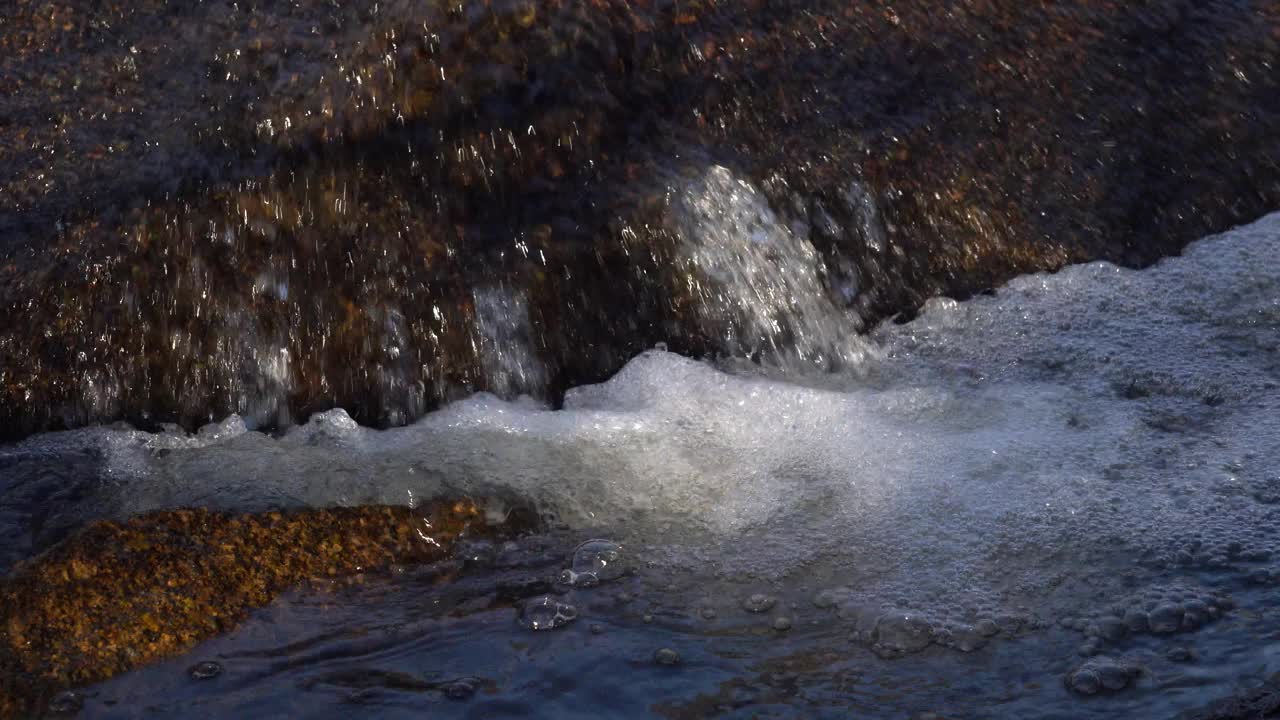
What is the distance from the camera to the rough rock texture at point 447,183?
3.77m

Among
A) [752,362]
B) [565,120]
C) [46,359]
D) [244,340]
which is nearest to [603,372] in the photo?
[752,362]

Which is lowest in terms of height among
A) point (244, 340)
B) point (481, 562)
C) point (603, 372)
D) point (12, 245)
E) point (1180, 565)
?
point (1180, 565)

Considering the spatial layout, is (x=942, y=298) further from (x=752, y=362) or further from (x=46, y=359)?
(x=46, y=359)

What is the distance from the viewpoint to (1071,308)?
414 centimetres

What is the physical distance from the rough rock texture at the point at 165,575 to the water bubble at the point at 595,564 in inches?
11.3

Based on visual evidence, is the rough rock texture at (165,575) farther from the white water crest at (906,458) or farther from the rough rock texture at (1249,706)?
the rough rock texture at (1249,706)

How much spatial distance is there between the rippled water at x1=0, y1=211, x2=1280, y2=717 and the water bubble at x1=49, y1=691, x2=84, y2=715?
4 centimetres

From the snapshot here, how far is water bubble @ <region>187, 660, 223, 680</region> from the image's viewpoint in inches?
109

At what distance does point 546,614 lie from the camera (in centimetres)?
292

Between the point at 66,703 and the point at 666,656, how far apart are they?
1154mm

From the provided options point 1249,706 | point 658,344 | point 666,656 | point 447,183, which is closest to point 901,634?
point 666,656

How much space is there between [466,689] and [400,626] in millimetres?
288

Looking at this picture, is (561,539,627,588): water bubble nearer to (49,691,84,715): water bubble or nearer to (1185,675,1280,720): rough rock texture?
(49,691,84,715): water bubble

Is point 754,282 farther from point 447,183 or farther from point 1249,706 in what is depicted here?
point 1249,706
